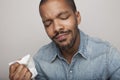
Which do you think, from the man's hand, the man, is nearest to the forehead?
the man

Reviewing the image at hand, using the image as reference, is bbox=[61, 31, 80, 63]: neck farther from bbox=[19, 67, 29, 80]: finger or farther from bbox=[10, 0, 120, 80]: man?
bbox=[19, 67, 29, 80]: finger

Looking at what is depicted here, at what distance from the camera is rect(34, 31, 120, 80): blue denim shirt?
1197 millimetres

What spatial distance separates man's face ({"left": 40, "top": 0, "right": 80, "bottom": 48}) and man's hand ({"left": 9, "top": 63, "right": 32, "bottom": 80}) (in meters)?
0.21

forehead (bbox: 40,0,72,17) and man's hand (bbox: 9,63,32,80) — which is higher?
forehead (bbox: 40,0,72,17)

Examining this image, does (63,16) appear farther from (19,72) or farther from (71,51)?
(19,72)

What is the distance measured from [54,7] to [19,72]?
13.7 inches

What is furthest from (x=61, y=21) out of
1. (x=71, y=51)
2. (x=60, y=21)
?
(x=71, y=51)

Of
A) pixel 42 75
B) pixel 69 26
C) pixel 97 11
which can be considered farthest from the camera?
pixel 97 11

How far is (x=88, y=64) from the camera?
4.01 ft

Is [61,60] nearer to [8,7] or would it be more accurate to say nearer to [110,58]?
[110,58]

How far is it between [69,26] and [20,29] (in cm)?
51

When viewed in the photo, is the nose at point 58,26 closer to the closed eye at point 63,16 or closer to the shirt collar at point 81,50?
the closed eye at point 63,16

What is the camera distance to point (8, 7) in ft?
5.16

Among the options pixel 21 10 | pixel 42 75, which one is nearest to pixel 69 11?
pixel 42 75
